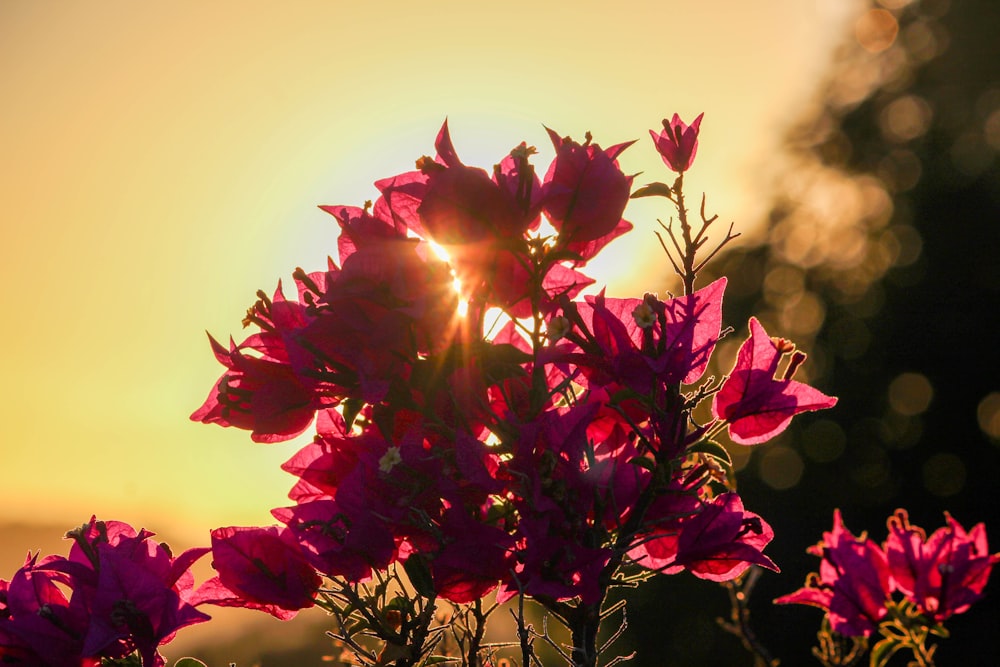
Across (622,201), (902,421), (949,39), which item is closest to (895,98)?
(949,39)

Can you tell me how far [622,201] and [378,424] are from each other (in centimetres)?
42

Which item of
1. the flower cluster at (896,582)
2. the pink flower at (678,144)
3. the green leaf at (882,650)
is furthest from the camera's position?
the flower cluster at (896,582)

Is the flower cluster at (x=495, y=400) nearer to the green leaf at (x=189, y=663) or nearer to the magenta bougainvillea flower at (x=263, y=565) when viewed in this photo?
the magenta bougainvillea flower at (x=263, y=565)

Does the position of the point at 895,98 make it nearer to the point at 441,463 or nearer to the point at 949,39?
the point at 949,39

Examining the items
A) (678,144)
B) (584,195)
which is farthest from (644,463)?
(678,144)

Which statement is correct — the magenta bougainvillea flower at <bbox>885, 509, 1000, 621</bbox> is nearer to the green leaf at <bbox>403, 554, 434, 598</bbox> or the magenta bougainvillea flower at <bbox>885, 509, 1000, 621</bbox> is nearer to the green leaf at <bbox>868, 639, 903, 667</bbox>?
the green leaf at <bbox>868, 639, 903, 667</bbox>

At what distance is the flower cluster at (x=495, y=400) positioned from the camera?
3.23ft

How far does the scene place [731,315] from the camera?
12750 millimetres

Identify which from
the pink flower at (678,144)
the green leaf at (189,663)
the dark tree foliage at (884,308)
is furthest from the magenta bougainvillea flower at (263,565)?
the dark tree foliage at (884,308)

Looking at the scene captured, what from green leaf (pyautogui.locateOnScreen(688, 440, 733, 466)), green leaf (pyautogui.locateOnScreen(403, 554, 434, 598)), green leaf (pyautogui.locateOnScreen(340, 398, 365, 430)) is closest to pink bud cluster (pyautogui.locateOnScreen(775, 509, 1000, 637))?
green leaf (pyautogui.locateOnScreen(688, 440, 733, 466))

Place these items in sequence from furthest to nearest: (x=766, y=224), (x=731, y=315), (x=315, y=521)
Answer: (x=766, y=224), (x=731, y=315), (x=315, y=521)

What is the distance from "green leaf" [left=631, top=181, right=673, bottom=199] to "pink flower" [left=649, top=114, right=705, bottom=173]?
0.21 ft

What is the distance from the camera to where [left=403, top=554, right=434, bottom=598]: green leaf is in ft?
3.47

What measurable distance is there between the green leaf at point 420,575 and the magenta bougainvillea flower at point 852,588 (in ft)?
3.88
